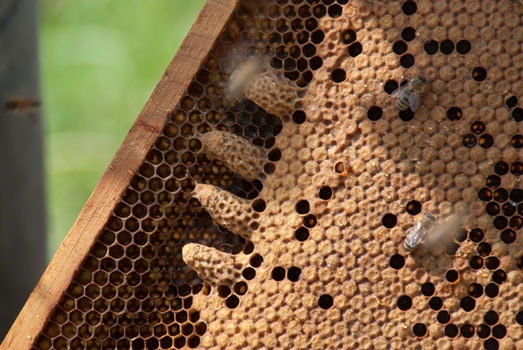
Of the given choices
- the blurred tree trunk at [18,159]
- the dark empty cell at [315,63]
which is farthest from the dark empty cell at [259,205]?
the blurred tree trunk at [18,159]

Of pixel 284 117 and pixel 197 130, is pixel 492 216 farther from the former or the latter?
pixel 197 130

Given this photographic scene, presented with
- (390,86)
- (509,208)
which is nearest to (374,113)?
(390,86)

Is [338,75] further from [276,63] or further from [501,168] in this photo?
[501,168]

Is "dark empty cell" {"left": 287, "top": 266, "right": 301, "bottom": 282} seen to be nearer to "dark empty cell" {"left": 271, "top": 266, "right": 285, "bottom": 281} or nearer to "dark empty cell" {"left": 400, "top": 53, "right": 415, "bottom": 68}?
"dark empty cell" {"left": 271, "top": 266, "right": 285, "bottom": 281}

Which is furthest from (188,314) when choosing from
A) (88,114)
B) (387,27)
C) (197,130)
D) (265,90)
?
(88,114)

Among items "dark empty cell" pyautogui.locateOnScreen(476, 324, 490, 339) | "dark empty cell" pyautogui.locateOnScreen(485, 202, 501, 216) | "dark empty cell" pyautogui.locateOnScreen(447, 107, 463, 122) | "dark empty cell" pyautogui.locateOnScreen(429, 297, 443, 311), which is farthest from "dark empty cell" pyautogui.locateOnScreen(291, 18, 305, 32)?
"dark empty cell" pyautogui.locateOnScreen(476, 324, 490, 339)

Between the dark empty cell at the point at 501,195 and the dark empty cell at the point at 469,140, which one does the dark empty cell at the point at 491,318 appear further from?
the dark empty cell at the point at 469,140

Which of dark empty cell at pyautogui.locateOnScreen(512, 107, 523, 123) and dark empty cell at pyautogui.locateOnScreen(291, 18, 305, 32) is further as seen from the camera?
dark empty cell at pyautogui.locateOnScreen(291, 18, 305, 32)
